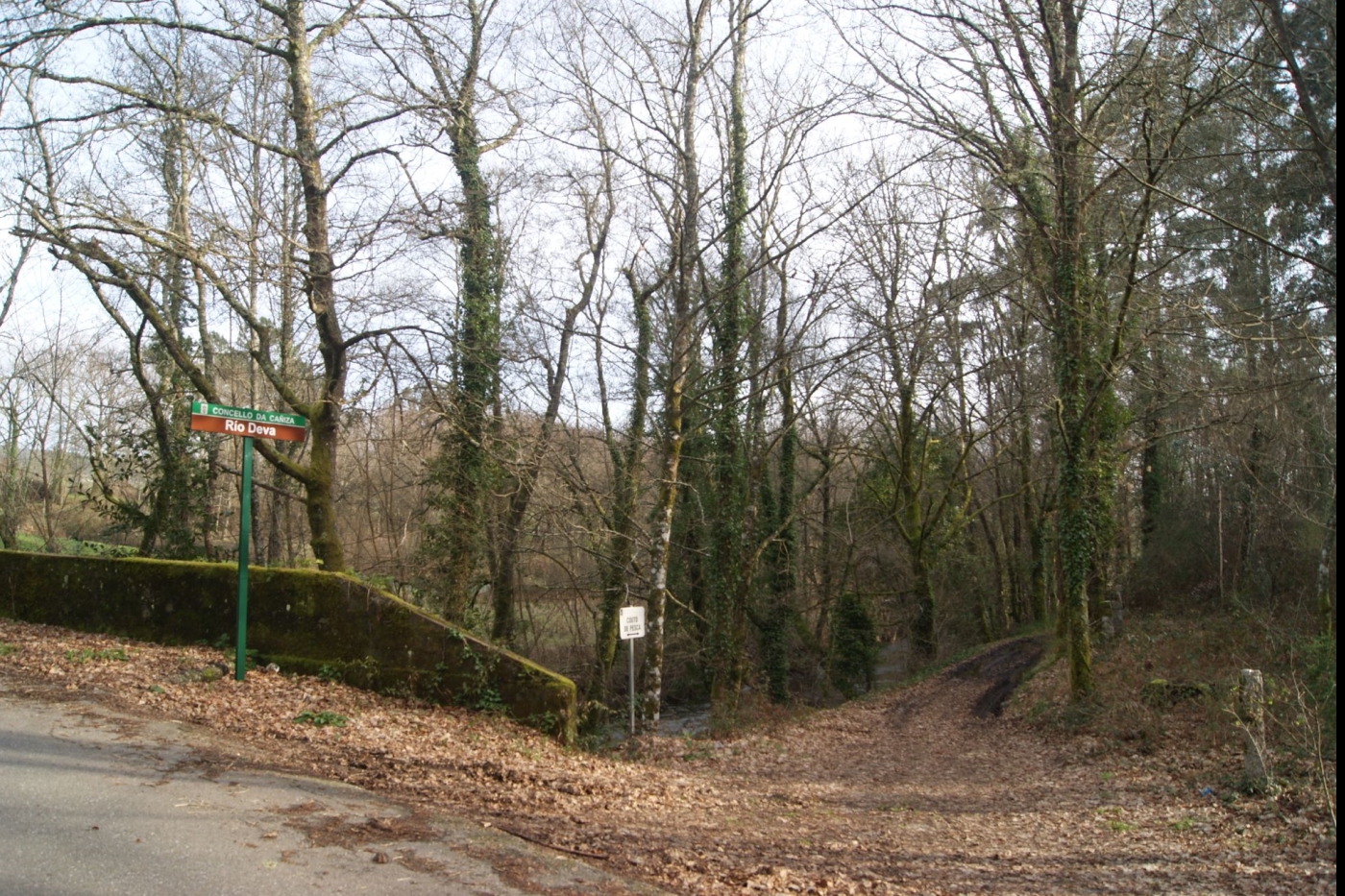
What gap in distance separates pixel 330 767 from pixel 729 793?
4257 mm

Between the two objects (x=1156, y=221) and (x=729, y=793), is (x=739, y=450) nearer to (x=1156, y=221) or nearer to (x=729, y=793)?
(x=1156, y=221)

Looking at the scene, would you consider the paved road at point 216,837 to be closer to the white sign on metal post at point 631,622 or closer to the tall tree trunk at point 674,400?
the white sign on metal post at point 631,622

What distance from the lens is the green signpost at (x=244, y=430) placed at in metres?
8.95

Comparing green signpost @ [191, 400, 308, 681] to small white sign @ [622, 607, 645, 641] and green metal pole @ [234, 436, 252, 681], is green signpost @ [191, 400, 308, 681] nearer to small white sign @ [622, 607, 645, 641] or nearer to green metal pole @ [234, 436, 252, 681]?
green metal pole @ [234, 436, 252, 681]

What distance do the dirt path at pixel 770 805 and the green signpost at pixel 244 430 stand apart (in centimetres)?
76

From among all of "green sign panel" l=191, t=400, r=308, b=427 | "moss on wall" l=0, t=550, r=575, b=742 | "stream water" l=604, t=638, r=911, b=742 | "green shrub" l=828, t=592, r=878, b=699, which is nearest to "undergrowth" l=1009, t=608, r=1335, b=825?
"stream water" l=604, t=638, r=911, b=742

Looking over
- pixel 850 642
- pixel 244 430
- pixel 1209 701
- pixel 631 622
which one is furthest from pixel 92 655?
pixel 850 642

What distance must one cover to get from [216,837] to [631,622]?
8.30 m

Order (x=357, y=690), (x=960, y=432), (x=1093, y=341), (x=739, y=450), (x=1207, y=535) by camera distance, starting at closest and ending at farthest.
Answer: (x=357, y=690) < (x=1093, y=341) < (x=739, y=450) < (x=1207, y=535) < (x=960, y=432)

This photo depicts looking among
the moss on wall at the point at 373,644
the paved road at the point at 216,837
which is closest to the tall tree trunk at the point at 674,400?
the moss on wall at the point at 373,644

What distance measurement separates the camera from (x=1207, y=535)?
24359 mm

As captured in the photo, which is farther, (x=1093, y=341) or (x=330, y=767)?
(x=1093, y=341)

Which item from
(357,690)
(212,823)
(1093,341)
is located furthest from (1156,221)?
(212,823)

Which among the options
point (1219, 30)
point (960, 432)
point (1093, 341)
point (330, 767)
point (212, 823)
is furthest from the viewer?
point (960, 432)
